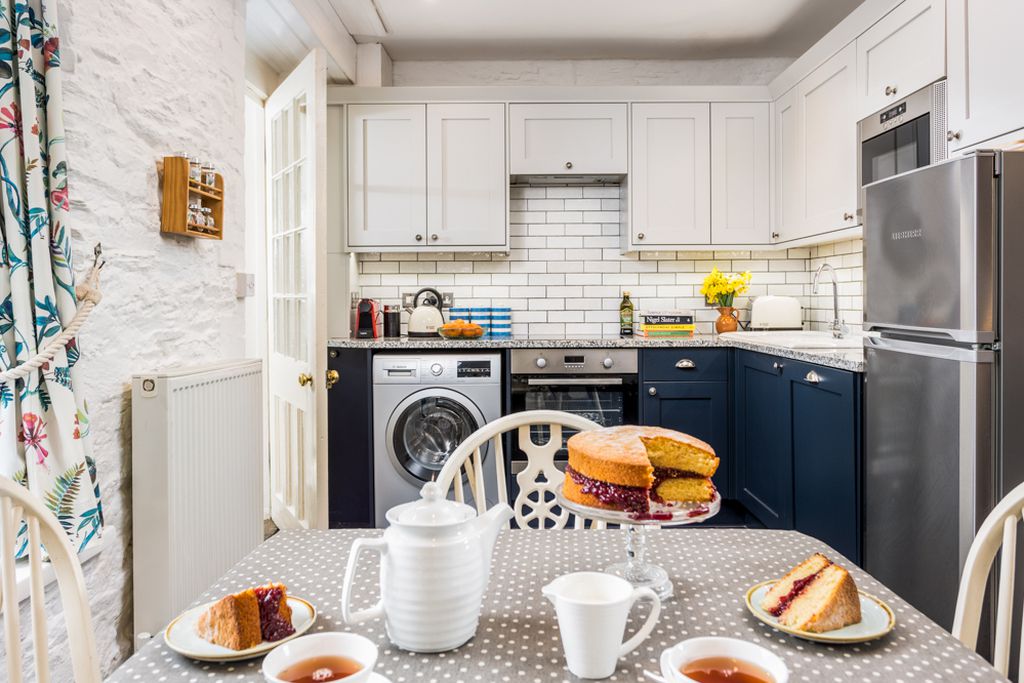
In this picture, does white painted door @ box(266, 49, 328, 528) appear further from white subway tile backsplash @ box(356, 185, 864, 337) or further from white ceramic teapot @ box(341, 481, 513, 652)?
white ceramic teapot @ box(341, 481, 513, 652)

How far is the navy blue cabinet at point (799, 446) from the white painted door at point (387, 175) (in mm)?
1914

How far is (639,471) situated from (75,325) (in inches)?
53.3

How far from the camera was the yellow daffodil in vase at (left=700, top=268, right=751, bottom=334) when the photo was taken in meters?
4.00

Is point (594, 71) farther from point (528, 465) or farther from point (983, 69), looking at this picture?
point (528, 465)

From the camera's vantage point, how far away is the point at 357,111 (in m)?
3.90

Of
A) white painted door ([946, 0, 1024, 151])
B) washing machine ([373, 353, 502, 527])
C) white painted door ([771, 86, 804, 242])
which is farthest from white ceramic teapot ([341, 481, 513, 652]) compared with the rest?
white painted door ([771, 86, 804, 242])

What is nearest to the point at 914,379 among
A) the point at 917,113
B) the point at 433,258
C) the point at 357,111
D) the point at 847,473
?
the point at 847,473

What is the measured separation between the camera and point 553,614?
913mm

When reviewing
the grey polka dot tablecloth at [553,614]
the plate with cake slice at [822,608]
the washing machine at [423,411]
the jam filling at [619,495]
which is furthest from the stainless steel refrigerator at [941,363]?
the washing machine at [423,411]

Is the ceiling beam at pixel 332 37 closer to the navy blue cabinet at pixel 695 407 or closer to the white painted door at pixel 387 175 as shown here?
the white painted door at pixel 387 175

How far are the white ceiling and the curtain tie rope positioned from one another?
2137 millimetres

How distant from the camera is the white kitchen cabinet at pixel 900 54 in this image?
2.45 metres

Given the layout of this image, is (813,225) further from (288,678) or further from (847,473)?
(288,678)

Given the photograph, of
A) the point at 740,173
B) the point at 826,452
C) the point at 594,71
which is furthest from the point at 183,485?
the point at 594,71
